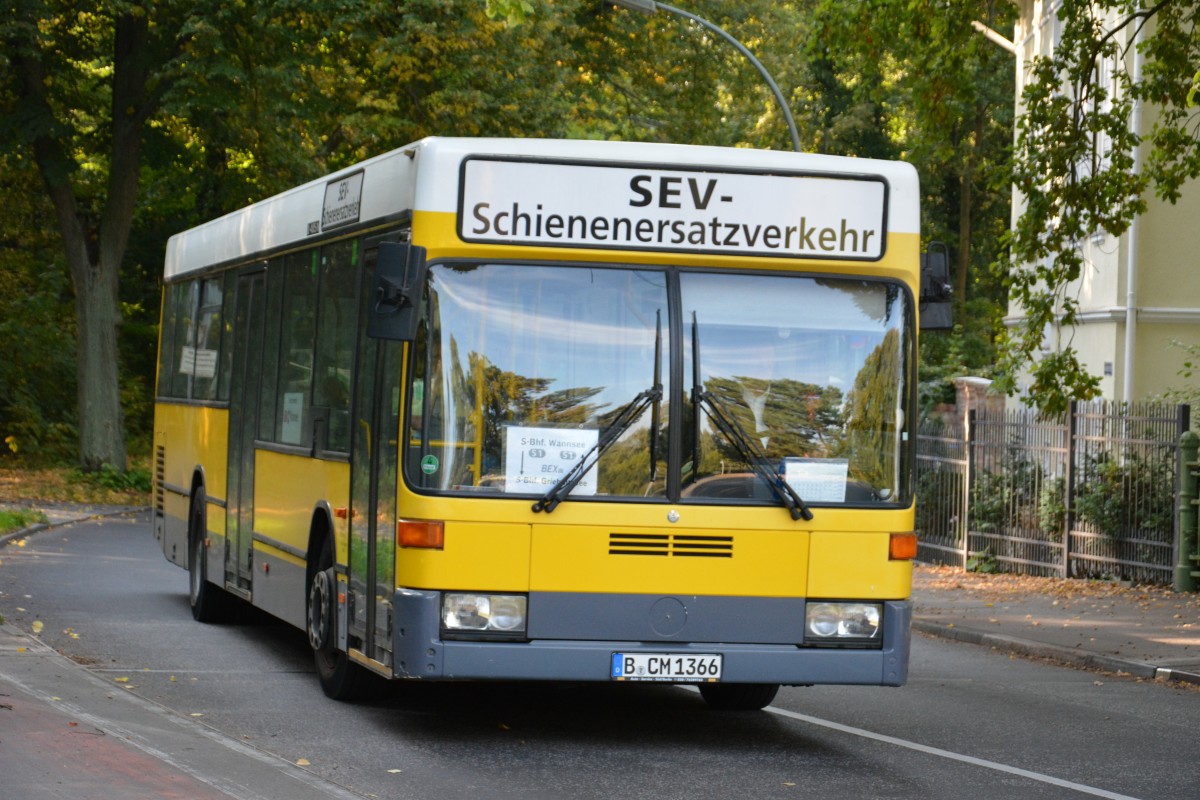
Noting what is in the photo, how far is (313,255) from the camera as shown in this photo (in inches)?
458

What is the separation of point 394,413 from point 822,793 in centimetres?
275

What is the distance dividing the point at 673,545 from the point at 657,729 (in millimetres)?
1578

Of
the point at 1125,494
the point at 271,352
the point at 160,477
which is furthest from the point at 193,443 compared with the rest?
the point at 1125,494

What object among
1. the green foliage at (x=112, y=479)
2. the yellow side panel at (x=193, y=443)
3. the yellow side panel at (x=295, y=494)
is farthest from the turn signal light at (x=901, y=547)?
the green foliage at (x=112, y=479)

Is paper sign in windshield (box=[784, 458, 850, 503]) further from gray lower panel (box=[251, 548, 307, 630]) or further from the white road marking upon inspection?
gray lower panel (box=[251, 548, 307, 630])

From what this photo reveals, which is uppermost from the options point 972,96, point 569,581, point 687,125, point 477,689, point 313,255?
point 687,125

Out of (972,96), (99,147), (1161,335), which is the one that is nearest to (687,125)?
(99,147)

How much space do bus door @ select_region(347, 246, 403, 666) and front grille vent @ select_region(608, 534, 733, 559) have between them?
1.11 m

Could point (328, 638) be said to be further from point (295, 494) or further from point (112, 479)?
point (112, 479)

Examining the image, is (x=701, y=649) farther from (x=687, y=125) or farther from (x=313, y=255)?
(x=687, y=125)

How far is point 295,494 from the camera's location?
11641 mm

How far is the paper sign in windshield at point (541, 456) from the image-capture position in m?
9.06

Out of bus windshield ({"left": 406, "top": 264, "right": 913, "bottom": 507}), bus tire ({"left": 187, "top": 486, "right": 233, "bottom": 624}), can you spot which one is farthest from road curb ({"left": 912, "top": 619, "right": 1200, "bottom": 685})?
bus tire ({"left": 187, "top": 486, "right": 233, "bottom": 624})

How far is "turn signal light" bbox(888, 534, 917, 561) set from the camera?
9.38 m
